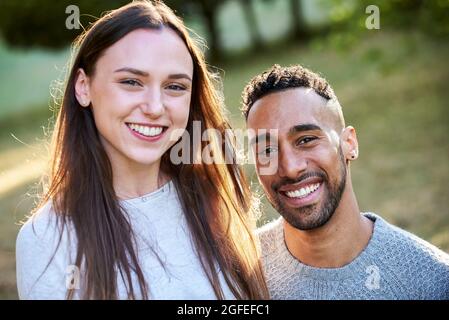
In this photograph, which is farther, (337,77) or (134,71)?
(337,77)

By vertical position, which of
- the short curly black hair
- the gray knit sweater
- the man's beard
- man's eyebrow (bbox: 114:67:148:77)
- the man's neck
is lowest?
the gray knit sweater

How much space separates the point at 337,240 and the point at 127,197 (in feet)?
3.69

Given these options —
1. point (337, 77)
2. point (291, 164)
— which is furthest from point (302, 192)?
point (337, 77)

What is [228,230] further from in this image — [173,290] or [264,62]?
[264,62]

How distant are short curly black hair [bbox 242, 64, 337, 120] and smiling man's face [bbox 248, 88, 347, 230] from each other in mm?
43

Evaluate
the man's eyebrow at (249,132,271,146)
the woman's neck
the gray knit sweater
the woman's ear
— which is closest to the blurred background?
the woman's ear

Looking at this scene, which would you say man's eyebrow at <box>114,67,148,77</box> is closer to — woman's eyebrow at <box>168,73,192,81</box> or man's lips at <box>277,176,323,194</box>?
woman's eyebrow at <box>168,73,192,81</box>

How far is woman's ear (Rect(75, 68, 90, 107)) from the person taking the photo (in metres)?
3.00

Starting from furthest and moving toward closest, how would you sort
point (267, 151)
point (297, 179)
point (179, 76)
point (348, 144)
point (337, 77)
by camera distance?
point (337, 77)
point (348, 144)
point (267, 151)
point (297, 179)
point (179, 76)

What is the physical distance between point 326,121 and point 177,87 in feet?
2.87

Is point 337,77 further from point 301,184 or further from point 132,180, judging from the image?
point 132,180

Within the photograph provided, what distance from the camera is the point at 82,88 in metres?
3.03
